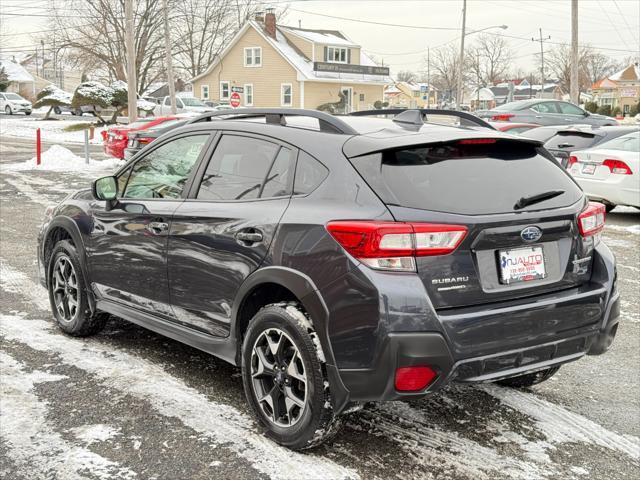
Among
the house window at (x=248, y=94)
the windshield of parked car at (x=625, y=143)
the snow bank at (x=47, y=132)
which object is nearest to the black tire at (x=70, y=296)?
the windshield of parked car at (x=625, y=143)

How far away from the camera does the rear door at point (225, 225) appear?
150 inches

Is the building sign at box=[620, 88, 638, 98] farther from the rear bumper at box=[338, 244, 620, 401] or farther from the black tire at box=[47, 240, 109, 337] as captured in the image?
the rear bumper at box=[338, 244, 620, 401]

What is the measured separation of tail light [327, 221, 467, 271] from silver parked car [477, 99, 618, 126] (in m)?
17.2

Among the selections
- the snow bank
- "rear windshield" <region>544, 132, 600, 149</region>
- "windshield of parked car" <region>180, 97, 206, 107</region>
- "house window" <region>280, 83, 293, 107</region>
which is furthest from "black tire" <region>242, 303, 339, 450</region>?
"house window" <region>280, 83, 293, 107</region>

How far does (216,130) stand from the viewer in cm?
443

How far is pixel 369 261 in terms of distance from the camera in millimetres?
3244

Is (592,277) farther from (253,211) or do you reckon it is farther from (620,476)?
(253,211)

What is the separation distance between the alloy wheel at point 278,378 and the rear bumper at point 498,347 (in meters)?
0.34

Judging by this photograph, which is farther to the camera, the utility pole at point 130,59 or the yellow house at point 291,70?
the yellow house at point 291,70

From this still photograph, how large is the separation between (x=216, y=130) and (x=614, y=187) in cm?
847

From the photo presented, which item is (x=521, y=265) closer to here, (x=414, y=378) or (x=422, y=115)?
(x=414, y=378)

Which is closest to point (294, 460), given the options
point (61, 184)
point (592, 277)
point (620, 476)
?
point (620, 476)

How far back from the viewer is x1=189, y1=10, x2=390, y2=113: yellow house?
55125 mm

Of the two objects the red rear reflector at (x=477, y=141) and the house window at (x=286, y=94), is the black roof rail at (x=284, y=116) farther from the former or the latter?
the house window at (x=286, y=94)
